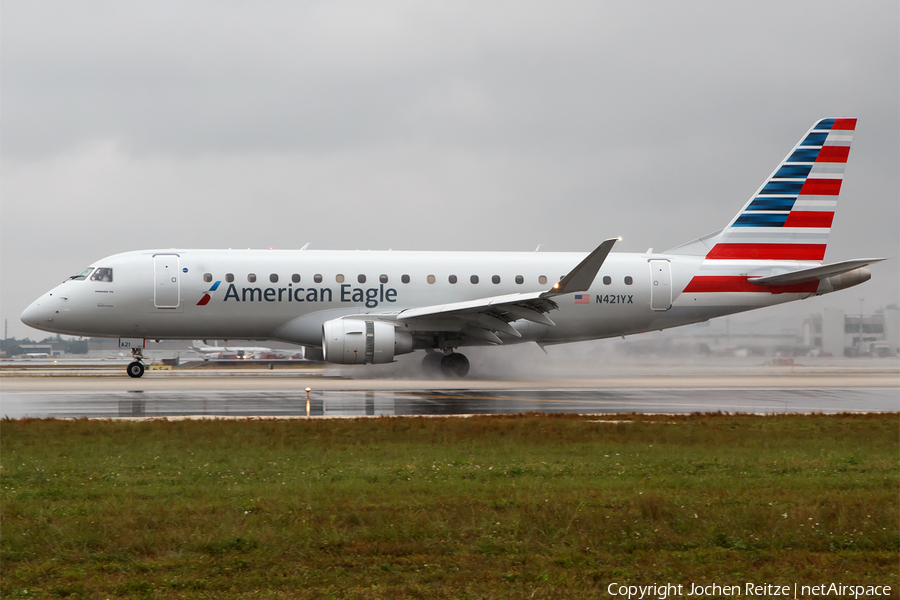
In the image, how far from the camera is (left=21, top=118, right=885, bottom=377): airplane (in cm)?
2484

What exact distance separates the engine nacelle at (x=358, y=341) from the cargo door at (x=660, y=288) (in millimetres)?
9536

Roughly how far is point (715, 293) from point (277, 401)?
16.9 m

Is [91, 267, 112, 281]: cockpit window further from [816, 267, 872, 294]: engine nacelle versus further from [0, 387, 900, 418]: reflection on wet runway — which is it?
[816, 267, 872, 294]: engine nacelle

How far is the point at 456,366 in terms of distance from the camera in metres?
26.3

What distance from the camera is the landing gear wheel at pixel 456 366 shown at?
86.3ft

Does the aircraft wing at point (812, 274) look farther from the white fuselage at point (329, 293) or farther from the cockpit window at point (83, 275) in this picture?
the cockpit window at point (83, 275)

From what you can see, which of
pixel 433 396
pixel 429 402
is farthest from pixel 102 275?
pixel 429 402

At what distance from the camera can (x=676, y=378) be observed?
28062 millimetres

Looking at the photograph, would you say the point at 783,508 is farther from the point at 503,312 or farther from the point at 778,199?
the point at 778,199

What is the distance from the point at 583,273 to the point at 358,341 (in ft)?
22.3

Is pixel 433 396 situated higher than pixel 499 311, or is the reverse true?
pixel 499 311

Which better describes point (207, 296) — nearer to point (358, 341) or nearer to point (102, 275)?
point (102, 275)

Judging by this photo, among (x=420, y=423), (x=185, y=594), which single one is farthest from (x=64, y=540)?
(x=420, y=423)

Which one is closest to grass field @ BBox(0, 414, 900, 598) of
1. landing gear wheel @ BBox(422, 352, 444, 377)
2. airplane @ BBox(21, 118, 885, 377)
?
airplane @ BBox(21, 118, 885, 377)
